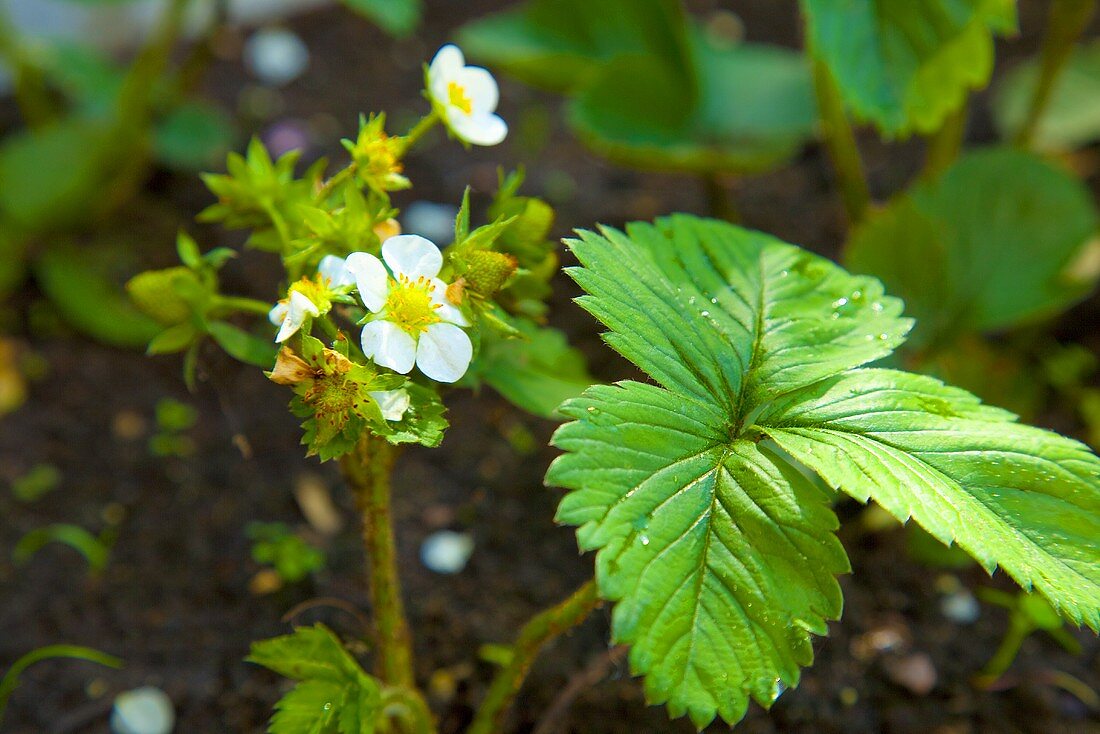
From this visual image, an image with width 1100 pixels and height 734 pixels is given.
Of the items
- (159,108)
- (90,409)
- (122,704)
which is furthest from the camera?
(159,108)

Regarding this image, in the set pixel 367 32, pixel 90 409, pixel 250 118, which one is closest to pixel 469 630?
pixel 90 409

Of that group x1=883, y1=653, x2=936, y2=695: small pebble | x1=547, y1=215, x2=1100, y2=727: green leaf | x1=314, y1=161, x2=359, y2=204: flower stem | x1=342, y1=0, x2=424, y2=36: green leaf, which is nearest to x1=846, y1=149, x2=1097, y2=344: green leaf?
x1=883, y1=653, x2=936, y2=695: small pebble

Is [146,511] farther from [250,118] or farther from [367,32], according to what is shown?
[367,32]

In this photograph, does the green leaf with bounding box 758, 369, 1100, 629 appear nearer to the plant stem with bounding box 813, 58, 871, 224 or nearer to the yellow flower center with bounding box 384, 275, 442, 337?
the yellow flower center with bounding box 384, 275, 442, 337

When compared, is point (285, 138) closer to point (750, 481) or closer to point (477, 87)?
point (477, 87)

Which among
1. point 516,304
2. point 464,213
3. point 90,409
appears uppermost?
point 464,213
